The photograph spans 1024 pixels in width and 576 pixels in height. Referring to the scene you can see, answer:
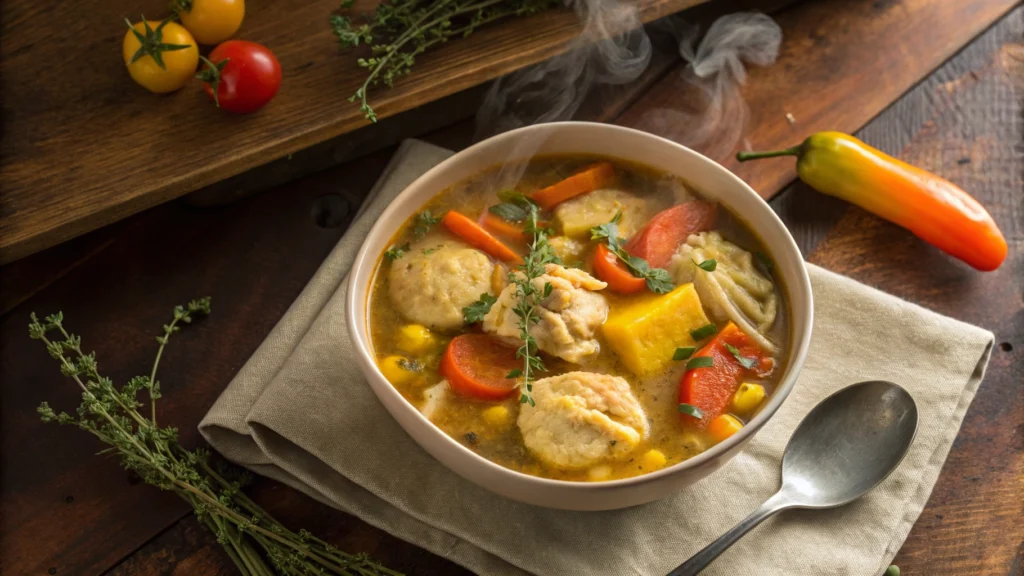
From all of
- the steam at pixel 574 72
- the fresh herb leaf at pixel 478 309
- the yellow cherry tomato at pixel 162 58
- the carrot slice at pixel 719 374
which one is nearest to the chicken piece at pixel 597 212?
the fresh herb leaf at pixel 478 309

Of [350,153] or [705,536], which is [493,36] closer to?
[350,153]

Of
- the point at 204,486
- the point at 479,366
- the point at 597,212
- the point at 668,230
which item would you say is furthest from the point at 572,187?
the point at 204,486

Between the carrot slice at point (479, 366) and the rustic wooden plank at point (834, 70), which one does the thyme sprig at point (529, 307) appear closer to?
the carrot slice at point (479, 366)

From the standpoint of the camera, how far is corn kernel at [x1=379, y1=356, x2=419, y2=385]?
262 centimetres

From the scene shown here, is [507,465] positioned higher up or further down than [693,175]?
further down

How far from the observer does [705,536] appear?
106 inches

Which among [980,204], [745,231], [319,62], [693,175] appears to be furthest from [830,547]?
[319,62]

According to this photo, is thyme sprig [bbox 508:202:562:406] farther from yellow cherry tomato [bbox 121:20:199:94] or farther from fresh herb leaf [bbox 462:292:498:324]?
yellow cherry tomato [bbox 121:20:199:94]

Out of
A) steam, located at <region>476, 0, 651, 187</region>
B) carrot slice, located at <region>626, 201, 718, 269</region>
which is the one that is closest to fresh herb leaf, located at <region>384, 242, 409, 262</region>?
carrot slice, located at <region>626, 201, 718, 269</region>

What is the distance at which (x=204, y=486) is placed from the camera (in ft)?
8.98

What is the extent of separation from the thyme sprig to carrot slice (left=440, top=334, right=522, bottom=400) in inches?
1.7

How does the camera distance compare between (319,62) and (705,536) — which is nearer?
(705,536)

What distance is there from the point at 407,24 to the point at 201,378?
143 centimetres

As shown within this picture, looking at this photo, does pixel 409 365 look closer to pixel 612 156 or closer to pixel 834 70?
pixel 612 156
